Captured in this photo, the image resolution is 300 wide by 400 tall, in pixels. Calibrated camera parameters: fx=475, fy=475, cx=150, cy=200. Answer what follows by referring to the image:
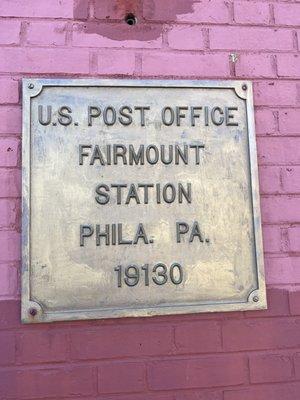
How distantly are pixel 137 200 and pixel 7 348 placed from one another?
0.72 metres

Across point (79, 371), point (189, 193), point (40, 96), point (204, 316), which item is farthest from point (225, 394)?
point (40, 96)

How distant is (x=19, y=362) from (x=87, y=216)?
58 cm

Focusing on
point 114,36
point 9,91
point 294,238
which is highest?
point 114,36

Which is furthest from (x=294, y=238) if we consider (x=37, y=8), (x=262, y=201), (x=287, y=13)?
(x=37, y=8)

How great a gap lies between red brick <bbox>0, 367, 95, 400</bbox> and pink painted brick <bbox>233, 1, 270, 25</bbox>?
156 cm

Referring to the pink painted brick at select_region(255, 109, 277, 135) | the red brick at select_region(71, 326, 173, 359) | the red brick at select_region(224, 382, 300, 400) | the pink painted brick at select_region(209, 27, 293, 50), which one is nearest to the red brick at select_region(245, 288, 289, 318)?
the red brick at select_region(224, 382, 300, 400)

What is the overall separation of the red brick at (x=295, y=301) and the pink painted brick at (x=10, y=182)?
3.71ft

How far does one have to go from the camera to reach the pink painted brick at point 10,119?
1835 mm

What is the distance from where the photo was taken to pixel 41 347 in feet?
5.69

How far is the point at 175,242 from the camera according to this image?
6.00 feet

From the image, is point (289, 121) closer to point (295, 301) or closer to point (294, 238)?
point (294, 238)

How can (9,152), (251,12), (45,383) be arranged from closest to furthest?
1. (45,383)
2. (9,152)
3. (251,12)

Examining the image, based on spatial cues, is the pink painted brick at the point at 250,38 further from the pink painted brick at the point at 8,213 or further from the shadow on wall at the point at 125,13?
the pink painted brick at the point at 8,213

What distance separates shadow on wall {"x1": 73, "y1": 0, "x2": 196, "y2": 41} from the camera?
6.38 ft
